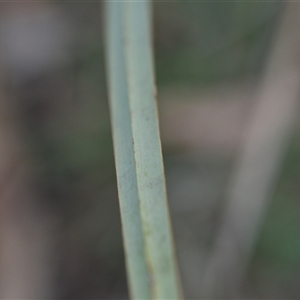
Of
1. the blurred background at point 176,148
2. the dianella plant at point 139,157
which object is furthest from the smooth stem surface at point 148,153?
the blurred background at point 176,148

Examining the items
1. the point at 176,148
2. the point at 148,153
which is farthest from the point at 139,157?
the point at 176,148

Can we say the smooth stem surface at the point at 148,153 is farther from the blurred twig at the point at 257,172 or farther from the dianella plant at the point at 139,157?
the blurred twig at the point at 257,172

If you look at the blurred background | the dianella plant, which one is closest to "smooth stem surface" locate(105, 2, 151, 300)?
the dianella plant

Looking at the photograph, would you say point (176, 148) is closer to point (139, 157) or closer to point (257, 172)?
point (257, 172)

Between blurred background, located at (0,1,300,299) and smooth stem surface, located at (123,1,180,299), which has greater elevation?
smooth stem surface, located at (123,1,180,299)

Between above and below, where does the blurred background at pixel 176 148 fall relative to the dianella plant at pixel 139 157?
below

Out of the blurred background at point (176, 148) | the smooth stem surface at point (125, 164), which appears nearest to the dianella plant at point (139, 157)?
the smooth stem surface at point (125, 164)

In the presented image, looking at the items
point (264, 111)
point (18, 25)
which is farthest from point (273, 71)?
point (18, 25)

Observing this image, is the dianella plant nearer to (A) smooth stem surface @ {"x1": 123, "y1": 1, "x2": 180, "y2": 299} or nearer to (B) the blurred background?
(A) smooth stem surface @ {"x1": 123, "y1": 1, "x2": 180, "y2": 299}

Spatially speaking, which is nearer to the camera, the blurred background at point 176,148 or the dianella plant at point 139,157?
the dianella plant at point 139,157
